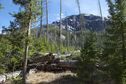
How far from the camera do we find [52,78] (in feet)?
105

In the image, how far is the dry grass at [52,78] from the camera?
102 feet

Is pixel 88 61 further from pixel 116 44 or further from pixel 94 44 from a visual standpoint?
pixel 116 44

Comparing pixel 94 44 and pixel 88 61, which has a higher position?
pixel 94 44

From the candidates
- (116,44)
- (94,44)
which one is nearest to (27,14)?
(94,44)

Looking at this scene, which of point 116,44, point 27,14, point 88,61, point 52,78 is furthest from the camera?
point 52,78

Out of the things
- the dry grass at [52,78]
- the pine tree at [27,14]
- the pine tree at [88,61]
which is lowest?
the dry grass at [52,78]

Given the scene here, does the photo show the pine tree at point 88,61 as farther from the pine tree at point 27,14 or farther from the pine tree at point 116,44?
the pine tree at point 27,14

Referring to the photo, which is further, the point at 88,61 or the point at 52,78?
the point at 52,78

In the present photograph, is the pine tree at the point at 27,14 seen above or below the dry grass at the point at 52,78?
above

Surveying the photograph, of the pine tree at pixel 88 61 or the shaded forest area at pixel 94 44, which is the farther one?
the pine tree at pixel 88 61

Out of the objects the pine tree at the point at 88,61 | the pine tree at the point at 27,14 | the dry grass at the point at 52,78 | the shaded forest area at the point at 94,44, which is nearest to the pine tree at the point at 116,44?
the shaded forest area at the point at 94,44

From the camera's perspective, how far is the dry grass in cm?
3109

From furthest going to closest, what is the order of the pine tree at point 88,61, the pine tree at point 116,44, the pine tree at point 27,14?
the pine tree at point 27,14, the pine tree at point 88,61, the pine tree at point 116,44

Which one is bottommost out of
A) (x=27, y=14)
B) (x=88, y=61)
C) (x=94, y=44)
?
(x=88, y=61)
